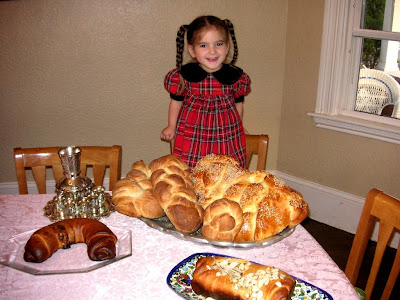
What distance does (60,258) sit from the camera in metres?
1.07

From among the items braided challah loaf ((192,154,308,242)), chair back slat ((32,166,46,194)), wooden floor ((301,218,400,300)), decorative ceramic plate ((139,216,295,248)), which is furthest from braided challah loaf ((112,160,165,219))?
wooden floor ((301,218,400,300))

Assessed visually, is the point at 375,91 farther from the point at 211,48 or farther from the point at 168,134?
the point at 168,134

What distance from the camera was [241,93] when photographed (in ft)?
7.44

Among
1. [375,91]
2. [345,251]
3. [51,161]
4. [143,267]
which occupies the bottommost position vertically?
[345,251]

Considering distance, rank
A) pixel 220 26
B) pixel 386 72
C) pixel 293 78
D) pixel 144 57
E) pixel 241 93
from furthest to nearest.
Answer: pixel 293 78 < pixel 144 57 < pixel 386 72 < pixel 241 93 < pixel 220 26

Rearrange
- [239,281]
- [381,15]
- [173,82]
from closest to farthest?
[239,281]
[173,82]
[381,15]

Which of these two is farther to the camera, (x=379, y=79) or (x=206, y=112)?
(x=379, y=79)

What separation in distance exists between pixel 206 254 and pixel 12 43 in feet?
7.14

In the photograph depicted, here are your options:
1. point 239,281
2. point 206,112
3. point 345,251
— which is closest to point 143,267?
point 239,281

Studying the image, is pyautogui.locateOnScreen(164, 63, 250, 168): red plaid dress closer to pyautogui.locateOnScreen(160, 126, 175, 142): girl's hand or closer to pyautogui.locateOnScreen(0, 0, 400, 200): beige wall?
pyautogui.locateOnScreen(160, 126, 175, 142): girl's hand

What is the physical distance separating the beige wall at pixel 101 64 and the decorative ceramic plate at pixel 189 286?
202cm

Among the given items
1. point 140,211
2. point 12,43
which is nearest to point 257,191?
point 140,211

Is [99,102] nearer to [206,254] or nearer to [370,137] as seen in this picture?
[370,137]

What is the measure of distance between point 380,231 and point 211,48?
1.18 m
